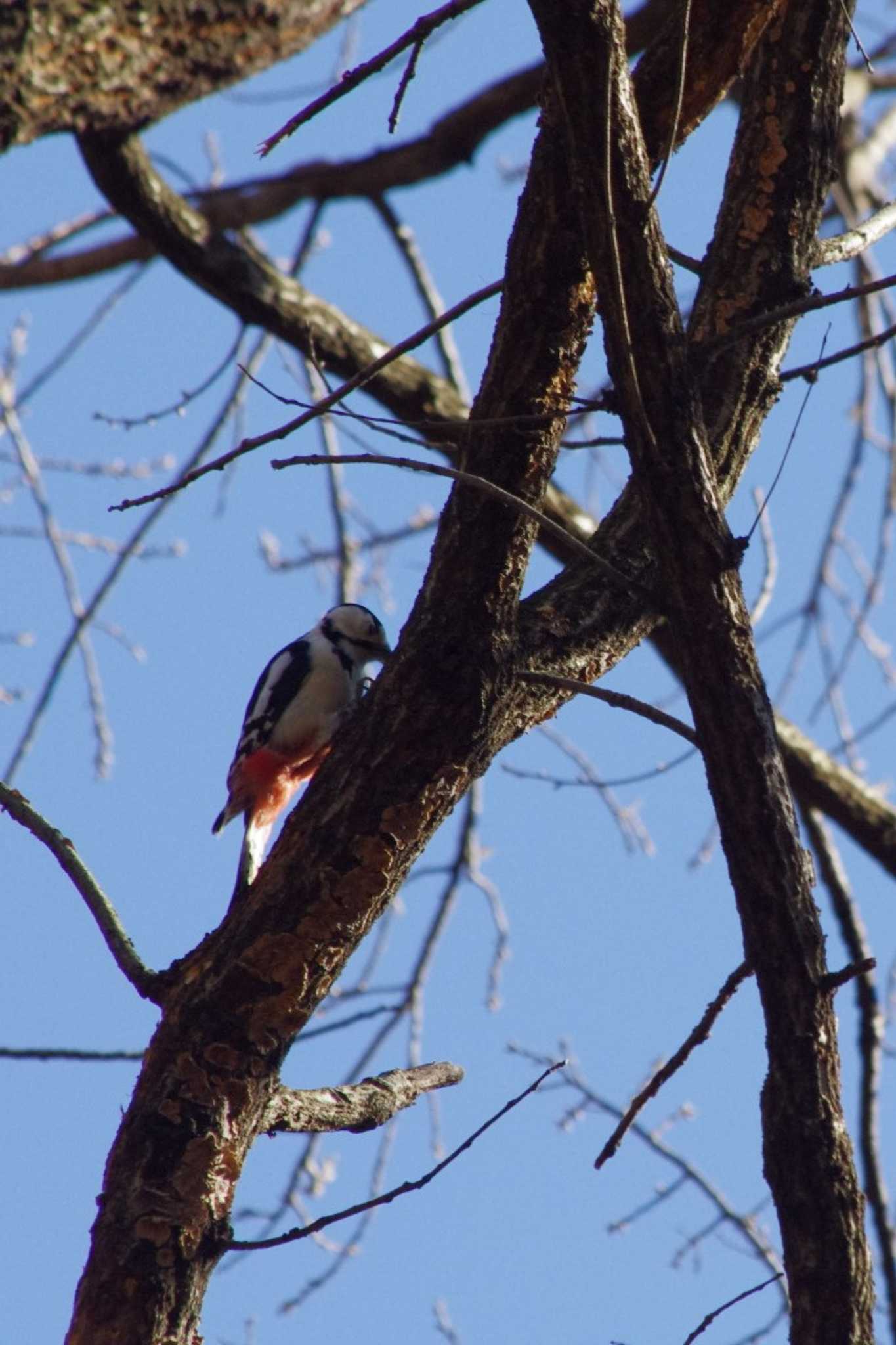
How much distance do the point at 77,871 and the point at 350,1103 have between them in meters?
0.62

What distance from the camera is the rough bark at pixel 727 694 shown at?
6.72 feet

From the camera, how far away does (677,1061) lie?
2.23m

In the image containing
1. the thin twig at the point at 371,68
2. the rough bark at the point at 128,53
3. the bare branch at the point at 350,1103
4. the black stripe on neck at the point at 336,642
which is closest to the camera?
the thin twig at the point at 371,68

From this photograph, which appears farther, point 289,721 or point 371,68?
point 289,721

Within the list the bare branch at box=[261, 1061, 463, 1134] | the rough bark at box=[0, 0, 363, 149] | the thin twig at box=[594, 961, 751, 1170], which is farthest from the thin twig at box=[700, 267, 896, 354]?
the rough bark at box=[0, 0, 363, 149]

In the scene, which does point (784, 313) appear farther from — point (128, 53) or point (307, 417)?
point (128, 53)

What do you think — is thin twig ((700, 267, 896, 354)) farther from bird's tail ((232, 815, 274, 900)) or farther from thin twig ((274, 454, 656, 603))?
bird's tail ((232, 815, 274, 900))

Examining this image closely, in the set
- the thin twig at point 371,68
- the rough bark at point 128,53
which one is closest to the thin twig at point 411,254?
the rough bark at point 128,53

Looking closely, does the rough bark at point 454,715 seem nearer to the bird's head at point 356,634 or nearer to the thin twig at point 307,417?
the thin twig at point 307,417

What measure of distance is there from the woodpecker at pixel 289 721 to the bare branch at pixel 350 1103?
2.25 m

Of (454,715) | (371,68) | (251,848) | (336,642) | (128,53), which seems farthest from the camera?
(336,642)

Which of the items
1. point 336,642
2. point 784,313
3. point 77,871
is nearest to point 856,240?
point 784,313

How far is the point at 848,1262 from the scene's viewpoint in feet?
6.76

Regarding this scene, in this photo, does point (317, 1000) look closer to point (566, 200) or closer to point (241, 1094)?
point (241, 1094)
